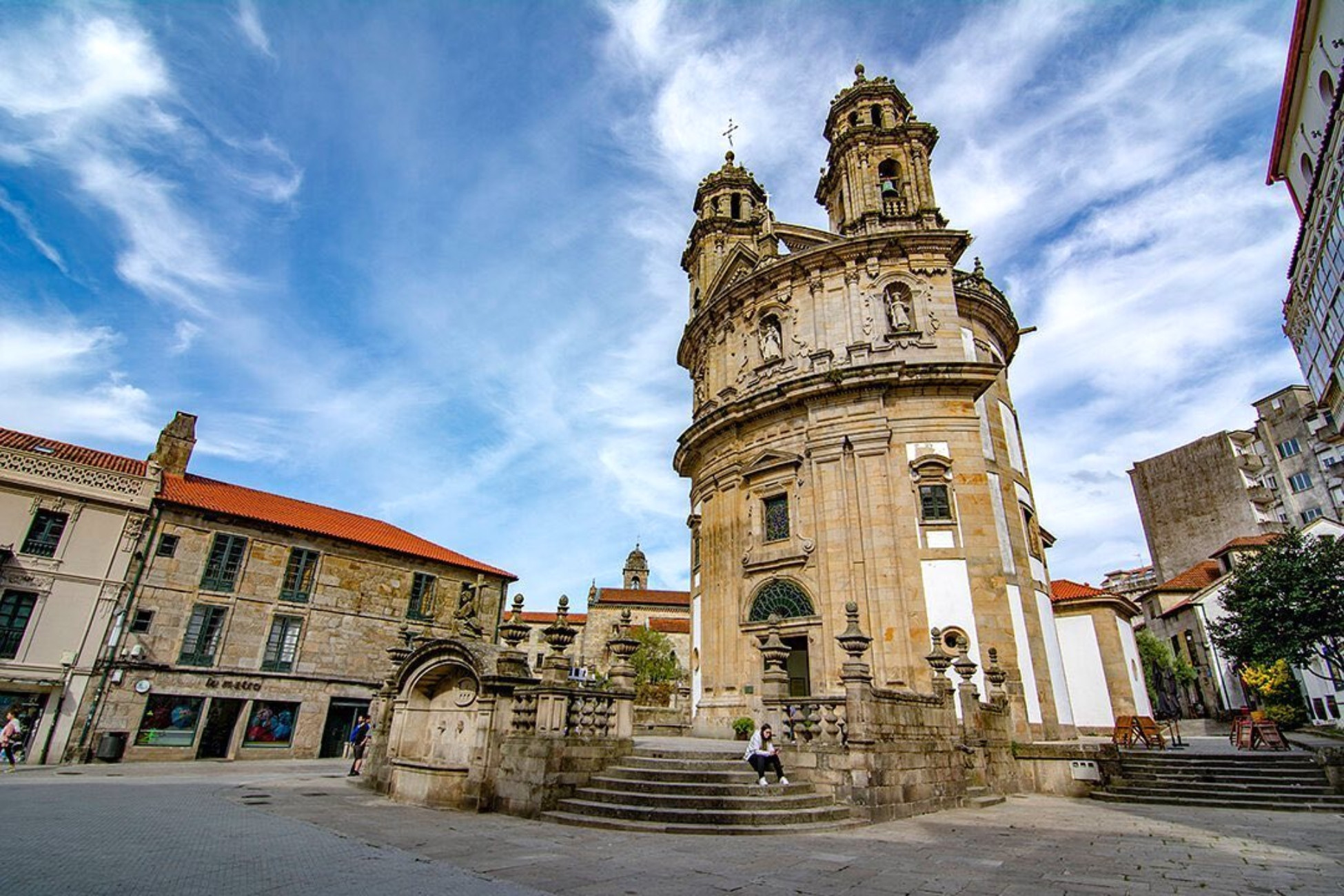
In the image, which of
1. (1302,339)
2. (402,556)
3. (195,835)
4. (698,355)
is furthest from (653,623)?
(195,835)

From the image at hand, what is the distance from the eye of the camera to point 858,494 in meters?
19.6

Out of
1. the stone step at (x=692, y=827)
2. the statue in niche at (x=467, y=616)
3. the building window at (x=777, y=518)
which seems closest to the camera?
the stone step at (x=692, y=827)

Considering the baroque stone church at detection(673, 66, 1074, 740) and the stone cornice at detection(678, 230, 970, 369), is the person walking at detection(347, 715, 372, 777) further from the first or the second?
the stone cornice at detection(678, 230, 970, 369)

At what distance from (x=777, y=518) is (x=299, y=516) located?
21537mm

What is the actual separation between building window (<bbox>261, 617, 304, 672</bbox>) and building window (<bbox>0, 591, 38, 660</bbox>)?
696 centimetres

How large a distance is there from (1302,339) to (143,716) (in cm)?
3931

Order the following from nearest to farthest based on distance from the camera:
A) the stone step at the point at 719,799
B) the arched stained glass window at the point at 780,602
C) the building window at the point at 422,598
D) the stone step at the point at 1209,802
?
the stone step at the point at 719,799, the stone step at the point at 1209,802, the arched stained glass window at the point at 780,602, the building window at the point at 422,598

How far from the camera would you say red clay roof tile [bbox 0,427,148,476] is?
75.3 ft

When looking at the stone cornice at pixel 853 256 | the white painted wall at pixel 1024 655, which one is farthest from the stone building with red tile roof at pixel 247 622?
the white painted wall at pixel 1024 655

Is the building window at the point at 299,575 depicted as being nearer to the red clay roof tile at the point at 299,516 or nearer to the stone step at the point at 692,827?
the red clay roof tile at the point at 299,516

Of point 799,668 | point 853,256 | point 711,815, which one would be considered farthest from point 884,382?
point 711,815

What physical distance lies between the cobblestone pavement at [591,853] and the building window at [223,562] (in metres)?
13.7

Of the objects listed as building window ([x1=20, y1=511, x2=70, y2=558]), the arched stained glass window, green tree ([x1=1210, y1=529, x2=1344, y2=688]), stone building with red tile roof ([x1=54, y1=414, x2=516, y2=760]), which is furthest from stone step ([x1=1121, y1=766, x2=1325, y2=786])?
building window ([x1=20, y1=511, x2=70, y2=558])

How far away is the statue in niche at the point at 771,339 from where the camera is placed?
23375 mm
